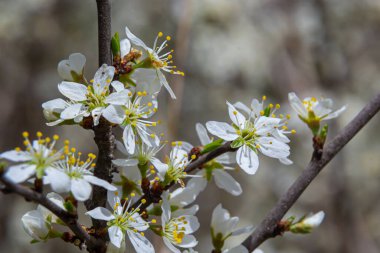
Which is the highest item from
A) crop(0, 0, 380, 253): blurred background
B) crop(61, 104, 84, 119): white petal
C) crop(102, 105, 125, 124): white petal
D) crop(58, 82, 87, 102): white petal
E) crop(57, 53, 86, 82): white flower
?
crop(57, 53, 86, 82): white flower

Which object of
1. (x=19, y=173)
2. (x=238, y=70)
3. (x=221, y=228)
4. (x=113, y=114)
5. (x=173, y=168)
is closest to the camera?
(x=19, y=173)

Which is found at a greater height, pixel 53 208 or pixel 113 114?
pixel 113 114

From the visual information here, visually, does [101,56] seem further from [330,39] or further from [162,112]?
[162,112]

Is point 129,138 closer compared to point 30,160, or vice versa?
point 30,160

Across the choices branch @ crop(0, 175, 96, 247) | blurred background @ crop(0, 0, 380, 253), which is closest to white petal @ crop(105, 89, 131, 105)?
branch @ crop(0, 175, 96, 247)

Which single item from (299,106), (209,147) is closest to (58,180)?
(209,147)

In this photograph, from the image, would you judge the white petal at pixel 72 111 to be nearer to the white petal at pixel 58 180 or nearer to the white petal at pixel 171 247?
the white petal at pixel 58 180

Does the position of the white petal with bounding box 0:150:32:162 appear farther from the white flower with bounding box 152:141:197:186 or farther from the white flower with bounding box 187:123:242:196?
the white flower with bounding box 187:123:242:196

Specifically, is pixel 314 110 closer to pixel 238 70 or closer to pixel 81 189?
pixel 81 189
